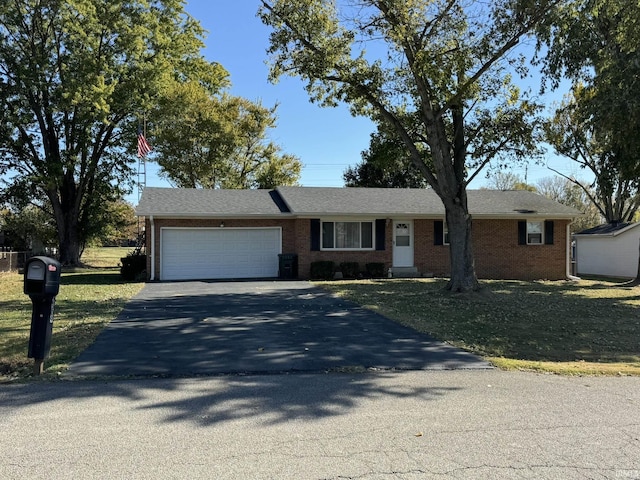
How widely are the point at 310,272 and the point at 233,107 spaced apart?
19929 mm

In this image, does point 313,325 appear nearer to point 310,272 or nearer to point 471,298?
point 471,298

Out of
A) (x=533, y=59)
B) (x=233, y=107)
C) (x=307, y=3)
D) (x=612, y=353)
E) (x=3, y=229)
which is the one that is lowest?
(x=612, y=353)

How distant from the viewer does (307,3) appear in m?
13.5

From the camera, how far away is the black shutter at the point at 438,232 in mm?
21500

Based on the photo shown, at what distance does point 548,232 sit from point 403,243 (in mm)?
6450

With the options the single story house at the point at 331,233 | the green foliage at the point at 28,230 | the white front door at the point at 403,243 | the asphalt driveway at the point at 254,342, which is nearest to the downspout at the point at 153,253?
the single story house at the point at 331,233

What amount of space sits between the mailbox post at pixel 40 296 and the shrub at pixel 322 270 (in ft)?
46.2

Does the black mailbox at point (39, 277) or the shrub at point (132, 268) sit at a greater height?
the black mailbox at point (39, 277)

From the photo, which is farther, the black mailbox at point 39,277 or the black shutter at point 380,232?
the black shutter at point 380,232

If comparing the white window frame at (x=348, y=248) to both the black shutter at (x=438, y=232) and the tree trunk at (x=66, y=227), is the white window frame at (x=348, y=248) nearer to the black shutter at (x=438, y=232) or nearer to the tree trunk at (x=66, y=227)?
the black shutter at (x=438, y=232)

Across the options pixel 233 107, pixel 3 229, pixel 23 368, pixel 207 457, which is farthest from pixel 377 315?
pixel 3 229

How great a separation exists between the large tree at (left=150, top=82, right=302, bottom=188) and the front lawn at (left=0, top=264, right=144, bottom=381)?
57.0 ft

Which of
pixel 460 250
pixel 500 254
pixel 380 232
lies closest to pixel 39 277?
pixel 460 250

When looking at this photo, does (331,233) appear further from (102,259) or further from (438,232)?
(102,259)
